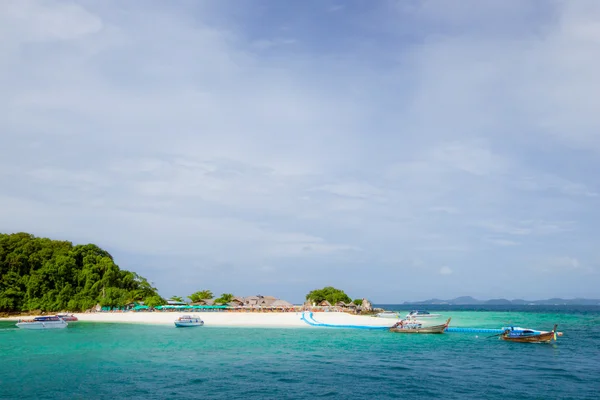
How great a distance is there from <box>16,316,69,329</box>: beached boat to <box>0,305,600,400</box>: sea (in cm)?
1320

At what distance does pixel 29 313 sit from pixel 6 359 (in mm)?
53385

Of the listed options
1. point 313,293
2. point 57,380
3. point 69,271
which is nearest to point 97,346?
point 57,380

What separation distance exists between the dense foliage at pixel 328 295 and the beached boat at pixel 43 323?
5159 cm

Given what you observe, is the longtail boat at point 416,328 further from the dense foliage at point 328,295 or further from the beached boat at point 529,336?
the dense foliage at point 328,295

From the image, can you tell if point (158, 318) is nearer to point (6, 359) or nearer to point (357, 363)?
point (6, 359)

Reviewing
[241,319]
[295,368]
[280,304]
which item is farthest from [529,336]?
[280,304]

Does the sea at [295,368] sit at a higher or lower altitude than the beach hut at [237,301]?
lower

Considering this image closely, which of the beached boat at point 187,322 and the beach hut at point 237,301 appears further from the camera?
the beach hut at point 237,301

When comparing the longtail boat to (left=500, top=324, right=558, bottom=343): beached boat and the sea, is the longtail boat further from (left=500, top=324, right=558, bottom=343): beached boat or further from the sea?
(left=500, top=324, right=558, bottom=343): beached boat

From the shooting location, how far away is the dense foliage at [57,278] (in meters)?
80.5

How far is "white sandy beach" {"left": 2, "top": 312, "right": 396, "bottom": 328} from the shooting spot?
65438 mm

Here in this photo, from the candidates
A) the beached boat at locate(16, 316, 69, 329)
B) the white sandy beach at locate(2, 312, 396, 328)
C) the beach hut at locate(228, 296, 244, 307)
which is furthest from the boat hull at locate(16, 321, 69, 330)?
the beach hut at locate(228, 296, 244, 307)

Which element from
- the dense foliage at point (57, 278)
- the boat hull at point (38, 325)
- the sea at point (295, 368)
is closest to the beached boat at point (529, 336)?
the sea at point (295, 368)

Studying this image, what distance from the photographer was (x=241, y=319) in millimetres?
69500
